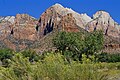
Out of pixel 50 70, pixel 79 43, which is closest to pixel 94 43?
pixel 79 43

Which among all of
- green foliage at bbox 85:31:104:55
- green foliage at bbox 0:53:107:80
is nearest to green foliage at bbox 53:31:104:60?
green foliage at bbox 85:31:104:55

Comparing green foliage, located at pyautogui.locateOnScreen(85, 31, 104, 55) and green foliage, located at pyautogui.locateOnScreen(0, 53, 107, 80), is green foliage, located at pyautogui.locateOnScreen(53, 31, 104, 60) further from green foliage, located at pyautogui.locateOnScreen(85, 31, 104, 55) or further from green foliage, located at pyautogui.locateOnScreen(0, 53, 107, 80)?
green foliage, located at pyautogui.locateOnScreen(0, 53, 107, 80)

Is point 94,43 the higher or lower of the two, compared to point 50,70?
higher

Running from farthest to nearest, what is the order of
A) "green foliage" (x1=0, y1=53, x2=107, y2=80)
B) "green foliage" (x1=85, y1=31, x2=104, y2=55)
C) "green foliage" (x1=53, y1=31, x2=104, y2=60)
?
1. "green foliage" (x1=85, y1=31, x2=104, y2=55)
2. "green foliage" (x1=53, y1=31, x2=104, y2=60)
3. "green foliage" (x1=0, y1=53, x2=107, y2=80)

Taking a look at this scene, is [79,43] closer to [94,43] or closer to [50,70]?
[94,43]

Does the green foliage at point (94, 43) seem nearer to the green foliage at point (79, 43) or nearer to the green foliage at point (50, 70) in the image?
the green foliage at point (79, 43)

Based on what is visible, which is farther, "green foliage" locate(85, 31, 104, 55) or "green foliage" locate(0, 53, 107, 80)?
"green foliage" locate(85, 31, 104, 55)

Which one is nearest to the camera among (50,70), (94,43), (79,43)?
(50,70)

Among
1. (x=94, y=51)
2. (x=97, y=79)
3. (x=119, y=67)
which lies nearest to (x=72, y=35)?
(x=94, y=51)

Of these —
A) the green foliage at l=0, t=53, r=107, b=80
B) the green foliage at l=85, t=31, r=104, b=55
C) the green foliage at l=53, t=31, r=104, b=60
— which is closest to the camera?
the green foliage at l=0, t=53, r=107, b=80

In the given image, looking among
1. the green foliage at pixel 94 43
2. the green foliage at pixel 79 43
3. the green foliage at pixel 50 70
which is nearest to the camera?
the green foliage at pixel 50 70

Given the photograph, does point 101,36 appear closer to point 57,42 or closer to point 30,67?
point 57,42

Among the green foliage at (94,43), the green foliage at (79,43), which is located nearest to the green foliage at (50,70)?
the green foliage at (79,43)

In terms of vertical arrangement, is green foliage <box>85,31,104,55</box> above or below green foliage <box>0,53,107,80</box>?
above
